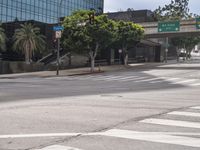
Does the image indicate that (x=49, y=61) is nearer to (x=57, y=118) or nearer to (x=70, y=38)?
(x=70, y=38)

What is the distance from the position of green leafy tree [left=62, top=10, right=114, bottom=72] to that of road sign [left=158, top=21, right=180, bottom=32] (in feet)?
40.2

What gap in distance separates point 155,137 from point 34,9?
64645mm

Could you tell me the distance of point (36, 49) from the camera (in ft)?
195

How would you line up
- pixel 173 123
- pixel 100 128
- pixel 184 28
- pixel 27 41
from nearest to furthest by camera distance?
1. pixel 100 128
2. pixel 173 123
3. pixel 27 41
4. pixel 184 28

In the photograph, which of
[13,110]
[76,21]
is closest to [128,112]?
[13,110]

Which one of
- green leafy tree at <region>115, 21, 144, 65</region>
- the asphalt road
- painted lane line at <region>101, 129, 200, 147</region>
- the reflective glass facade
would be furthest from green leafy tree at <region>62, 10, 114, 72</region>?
painted lane line at <region>101, 129, 200, 147</region>

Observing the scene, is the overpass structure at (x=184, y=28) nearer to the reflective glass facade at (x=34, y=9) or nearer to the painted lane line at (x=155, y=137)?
the reflective glass facade at (x=34, y=9)

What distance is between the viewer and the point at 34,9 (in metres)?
71.6

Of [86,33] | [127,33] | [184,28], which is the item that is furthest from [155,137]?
[184,28]

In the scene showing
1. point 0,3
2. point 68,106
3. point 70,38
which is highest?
point 0,3

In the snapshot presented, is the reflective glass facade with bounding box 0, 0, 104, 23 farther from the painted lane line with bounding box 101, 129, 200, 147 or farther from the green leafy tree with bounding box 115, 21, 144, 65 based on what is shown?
the painted lane line with bounding box 101, 129, 200, 147

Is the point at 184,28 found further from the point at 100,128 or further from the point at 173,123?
the point at 100,128

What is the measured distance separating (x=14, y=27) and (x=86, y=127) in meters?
57.2

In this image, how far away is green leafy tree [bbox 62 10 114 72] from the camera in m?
52.8
